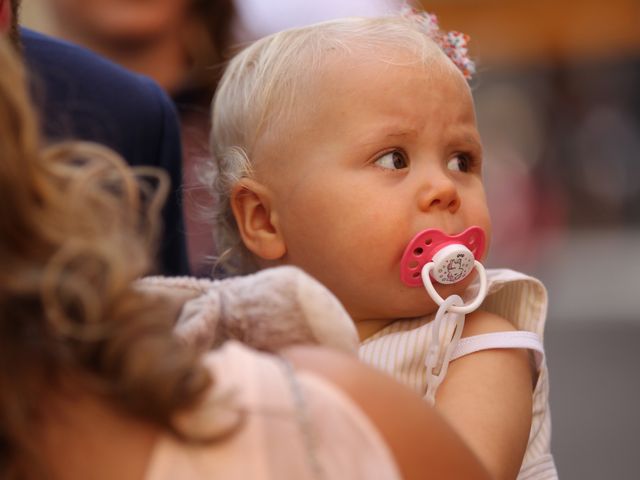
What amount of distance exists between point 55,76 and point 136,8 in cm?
120

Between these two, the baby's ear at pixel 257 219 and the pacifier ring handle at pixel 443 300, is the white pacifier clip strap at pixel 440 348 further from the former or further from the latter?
the baby's ear at pixel 257 219

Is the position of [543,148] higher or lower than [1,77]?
lower

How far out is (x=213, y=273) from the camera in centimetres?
229

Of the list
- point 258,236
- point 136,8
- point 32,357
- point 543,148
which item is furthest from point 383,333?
point 543,148

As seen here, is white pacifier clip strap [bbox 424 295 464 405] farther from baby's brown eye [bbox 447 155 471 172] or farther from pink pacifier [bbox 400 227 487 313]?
baby's brown eye [bbox 447 155 471 172]

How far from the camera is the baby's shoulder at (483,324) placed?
6.17 ft

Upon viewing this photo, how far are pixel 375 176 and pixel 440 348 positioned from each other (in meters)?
0.30

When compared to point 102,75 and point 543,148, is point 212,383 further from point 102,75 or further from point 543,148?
point 543,148

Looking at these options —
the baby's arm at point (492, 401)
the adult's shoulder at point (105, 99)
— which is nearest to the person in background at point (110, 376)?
the baby's arm at point (492, 401)

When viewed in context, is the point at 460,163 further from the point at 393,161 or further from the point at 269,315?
the point at 269,315

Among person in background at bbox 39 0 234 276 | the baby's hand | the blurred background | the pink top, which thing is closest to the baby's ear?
the baby's hand

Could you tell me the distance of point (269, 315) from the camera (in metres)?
1.38

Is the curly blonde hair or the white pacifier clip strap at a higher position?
the curly blonde hair

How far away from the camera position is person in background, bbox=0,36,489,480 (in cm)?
107
